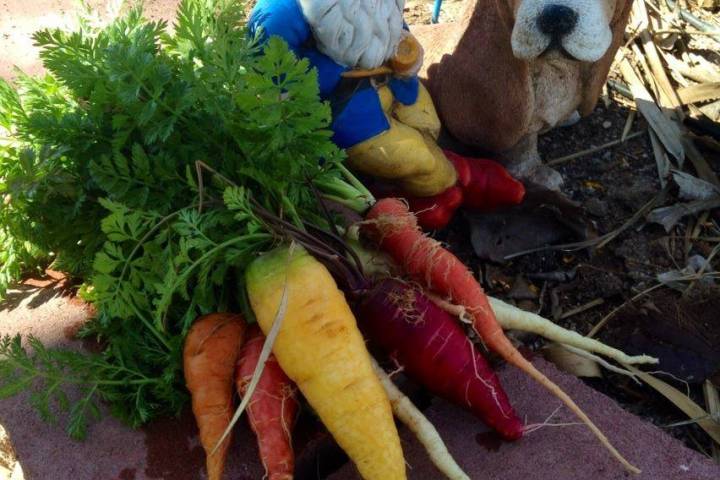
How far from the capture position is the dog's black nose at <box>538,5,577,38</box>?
1.50 meters

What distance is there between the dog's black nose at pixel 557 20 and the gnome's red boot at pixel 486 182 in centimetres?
45

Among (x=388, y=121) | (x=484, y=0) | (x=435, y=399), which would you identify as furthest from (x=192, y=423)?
(x=484, y=0)

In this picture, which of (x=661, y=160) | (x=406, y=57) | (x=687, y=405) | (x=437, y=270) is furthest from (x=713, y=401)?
(x=406, y=57)

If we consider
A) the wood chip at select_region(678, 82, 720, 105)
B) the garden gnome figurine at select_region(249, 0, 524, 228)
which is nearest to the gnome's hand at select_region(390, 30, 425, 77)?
the garden gnome figurine at select_region(249, 0, 524, 228)

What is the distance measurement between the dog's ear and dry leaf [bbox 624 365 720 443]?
0.71 m

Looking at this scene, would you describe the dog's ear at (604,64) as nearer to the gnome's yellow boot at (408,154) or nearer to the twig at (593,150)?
the twig at (593,150)

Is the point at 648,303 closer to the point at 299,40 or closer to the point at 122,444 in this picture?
the point at 299,40

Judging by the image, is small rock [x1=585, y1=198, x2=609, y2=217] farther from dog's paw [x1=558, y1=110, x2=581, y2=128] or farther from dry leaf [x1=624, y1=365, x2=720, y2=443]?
dry leaf [x1=624, y1=365, x2=720, y2=443]

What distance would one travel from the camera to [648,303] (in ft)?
6.04

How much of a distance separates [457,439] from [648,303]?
0.70m

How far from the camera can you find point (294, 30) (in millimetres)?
1584

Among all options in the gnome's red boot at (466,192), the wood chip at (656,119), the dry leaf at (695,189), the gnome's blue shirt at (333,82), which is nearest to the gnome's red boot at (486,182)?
the gnome's red boot at (466,192)

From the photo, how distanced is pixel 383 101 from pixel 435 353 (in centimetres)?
68

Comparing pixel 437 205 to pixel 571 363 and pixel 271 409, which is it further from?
pixel 271 409
